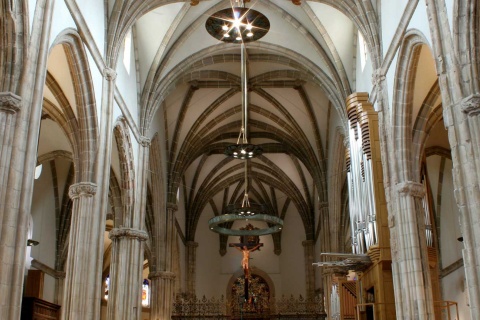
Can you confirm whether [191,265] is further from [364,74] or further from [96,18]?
[96,18]

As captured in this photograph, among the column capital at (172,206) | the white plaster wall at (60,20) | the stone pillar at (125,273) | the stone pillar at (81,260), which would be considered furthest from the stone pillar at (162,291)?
the white plaster wall at (60,20)

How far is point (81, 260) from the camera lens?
1314cm

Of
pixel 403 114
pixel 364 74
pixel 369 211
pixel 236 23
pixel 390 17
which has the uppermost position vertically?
pixel 236 23

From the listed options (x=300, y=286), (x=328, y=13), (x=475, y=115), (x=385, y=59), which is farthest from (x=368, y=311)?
(x=300, y=286)

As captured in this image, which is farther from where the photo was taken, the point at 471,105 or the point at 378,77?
the point at 378,77

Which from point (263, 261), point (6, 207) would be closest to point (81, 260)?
point (6, 207)

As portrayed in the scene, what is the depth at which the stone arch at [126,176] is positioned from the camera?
690 inches

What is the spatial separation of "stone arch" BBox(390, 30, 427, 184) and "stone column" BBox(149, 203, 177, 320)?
1325cm

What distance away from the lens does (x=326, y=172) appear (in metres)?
26.0

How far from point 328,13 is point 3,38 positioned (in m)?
11.3

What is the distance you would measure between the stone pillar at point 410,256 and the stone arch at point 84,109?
22.6 ft

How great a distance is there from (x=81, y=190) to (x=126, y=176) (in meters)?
4.21

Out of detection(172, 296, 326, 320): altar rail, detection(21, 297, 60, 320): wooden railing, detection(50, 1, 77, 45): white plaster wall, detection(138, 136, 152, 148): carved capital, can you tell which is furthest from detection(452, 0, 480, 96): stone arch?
detection(172, 296, 326, 320): altar rail

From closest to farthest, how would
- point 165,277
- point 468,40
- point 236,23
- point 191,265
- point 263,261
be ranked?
point 468,40 → point 236,23 → point 165,277 → point 191,265 → point 263,261
